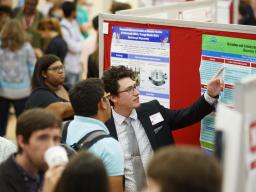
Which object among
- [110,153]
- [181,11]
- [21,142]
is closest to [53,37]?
[181,11]

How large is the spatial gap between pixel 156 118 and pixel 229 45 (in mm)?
681

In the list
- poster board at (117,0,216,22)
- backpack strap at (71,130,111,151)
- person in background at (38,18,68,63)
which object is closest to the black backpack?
backpack strap at (71,130,111,151)

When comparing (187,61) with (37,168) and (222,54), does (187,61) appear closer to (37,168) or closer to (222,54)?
(222,54)

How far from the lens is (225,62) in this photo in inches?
187

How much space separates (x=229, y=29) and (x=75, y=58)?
499 centimetres

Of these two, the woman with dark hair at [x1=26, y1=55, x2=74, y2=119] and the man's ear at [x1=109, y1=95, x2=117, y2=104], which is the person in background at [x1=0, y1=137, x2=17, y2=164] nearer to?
the man's ear at [x1=109, y1=95, x2=117, y2=104]

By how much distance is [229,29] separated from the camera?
4684 mm

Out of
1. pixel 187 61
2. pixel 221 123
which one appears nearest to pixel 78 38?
pixel 187 61

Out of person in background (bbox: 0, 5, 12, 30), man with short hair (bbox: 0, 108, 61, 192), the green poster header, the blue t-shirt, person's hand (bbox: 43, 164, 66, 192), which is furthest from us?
person in background (bbox: 0, 5, 12, 30)

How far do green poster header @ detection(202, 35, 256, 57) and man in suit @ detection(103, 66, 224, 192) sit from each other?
0.57 ft

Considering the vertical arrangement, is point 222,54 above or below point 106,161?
above

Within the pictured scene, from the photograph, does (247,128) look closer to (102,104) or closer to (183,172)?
(183,172)

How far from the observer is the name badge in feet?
15.7

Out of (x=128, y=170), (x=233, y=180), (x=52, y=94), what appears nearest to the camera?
(x=233, y=180)
